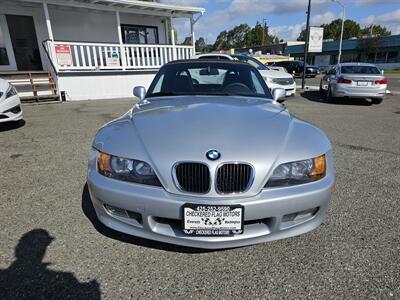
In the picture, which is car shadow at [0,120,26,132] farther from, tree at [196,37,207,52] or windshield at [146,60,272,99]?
tree at [196,37,207,52]

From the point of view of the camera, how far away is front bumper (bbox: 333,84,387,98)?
33.5 feet

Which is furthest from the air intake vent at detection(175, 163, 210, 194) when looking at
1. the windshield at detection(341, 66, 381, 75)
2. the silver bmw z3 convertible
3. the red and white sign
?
the windshield at detection(341, 66, 381, 75)

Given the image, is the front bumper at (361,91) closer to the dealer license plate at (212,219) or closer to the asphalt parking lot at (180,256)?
the asphalt parking lot at (180,256)

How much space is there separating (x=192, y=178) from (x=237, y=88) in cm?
189

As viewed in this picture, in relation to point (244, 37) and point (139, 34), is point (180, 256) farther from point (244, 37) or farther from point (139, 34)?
point (244, 37)

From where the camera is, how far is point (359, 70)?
10.9 metres

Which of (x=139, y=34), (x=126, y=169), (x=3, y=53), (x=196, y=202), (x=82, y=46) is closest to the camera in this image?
(x=196, y=202)

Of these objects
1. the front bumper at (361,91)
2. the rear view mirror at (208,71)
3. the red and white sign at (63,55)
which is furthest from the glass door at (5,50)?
the front bumper at (361,91)

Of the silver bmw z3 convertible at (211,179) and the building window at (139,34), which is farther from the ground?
the building window at (139,34)

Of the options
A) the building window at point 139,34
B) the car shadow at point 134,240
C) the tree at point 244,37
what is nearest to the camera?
the car shadow at point 134,240

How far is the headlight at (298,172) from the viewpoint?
6.33 ft

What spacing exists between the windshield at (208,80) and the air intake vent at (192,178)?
1.60 metres

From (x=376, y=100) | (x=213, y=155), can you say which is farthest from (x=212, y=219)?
(x=376, y=100)

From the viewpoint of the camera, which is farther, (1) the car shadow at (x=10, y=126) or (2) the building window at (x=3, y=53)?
(2) the building window at (x=3, y=53)
